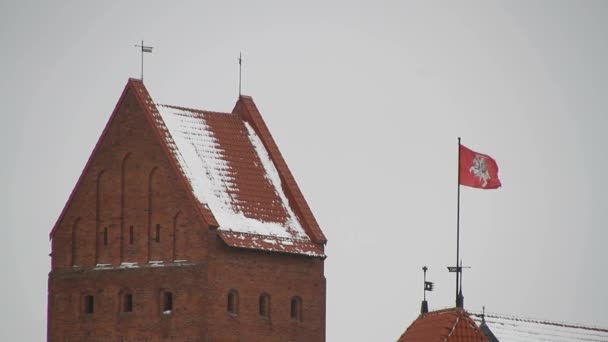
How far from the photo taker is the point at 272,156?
133875 mm

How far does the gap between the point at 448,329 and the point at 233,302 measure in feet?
44.3

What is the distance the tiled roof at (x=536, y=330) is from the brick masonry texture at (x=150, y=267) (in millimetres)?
12598

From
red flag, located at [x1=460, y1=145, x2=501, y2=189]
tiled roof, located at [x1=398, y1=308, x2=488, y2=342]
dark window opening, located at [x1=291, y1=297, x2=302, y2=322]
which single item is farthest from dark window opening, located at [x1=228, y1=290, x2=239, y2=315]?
red flag, located at [x1=460, y1=145, x2=501, y2=189]

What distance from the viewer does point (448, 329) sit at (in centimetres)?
11738

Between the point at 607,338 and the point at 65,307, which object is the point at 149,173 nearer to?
the point at 65,307

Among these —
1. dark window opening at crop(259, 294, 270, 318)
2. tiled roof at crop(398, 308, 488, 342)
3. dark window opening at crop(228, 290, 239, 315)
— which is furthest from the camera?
dark window opening at crop(259, 294, 270, 318)

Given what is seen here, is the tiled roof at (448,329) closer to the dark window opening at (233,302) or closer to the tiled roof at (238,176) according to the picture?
the dark window opening at (233,302)

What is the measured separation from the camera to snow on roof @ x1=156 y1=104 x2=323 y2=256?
A: 5074 inches

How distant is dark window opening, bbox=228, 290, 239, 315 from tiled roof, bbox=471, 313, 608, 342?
500 inches

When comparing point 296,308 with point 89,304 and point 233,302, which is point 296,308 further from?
point 89,304

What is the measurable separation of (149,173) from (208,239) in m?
4.02

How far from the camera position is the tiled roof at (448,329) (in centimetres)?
11717

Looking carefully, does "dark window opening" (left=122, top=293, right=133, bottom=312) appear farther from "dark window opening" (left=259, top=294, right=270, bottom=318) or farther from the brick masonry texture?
"dark window opening" (left=259, top=294, right=270, bottom=318)

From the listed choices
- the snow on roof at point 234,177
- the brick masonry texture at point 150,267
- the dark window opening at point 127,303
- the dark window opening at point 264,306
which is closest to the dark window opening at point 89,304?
the brick masonry texture at point 150,267
